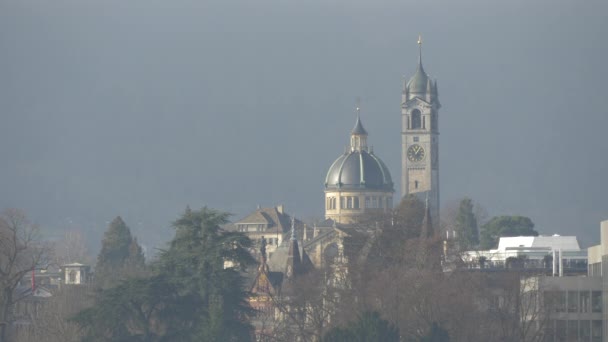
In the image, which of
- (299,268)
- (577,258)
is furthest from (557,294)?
(299,268)

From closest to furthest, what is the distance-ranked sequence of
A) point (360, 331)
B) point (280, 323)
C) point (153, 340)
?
point (360, 331) < point (153, 340) < point (280, 323)

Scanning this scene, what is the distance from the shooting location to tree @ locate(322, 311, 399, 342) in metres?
98.9

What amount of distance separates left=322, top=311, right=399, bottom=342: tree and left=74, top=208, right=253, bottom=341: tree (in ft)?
25.4

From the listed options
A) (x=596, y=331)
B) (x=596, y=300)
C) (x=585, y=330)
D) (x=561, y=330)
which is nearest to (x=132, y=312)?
(x=561, y=330)

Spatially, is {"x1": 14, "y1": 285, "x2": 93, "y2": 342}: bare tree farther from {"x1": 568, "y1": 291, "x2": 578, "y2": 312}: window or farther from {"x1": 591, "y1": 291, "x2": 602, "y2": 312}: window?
{"x1": 591, "y1": 291, "x2": 602, "y2": 312}: window

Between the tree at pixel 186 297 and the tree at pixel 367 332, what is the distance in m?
7.75

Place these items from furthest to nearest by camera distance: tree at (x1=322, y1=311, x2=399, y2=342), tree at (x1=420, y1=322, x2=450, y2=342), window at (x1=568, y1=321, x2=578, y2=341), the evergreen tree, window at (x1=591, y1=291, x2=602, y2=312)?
1. window at (x1=591, y1=291, x2=602, y2=312)
2. window at (x1=568, y1=321, x2=578, y2=341)
3. the evergreen tree
4. tree at (x1=420, y1=322, x2=450, y2=342)
5. tree at (x1=322, y1=311, x2=399, y2=342)

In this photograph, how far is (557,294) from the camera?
115 meters

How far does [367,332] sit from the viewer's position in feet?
325

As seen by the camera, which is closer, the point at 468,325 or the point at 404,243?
the point at 468,325

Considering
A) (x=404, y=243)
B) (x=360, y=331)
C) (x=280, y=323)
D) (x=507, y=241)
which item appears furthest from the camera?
(x=507, y=241)

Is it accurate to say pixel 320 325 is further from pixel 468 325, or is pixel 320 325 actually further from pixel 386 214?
pixel 386 214

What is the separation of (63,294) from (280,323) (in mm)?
24673

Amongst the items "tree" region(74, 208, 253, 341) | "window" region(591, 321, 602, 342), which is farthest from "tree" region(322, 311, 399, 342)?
"window" region(591, 321, 602, 342)
